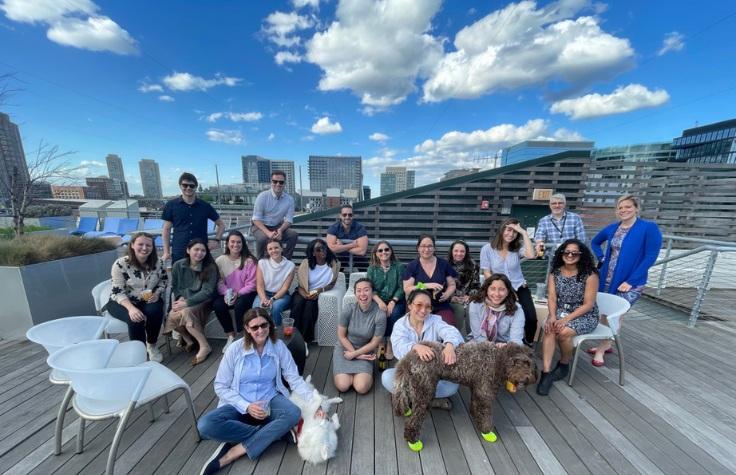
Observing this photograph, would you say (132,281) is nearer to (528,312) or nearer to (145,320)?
(145,320)

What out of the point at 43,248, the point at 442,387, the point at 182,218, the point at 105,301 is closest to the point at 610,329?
the point at 442,387

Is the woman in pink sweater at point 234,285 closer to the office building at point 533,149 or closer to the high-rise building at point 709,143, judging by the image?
the office building at point 533,149

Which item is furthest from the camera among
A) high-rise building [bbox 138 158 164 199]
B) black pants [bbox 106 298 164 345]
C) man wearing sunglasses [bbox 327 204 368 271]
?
high-rise building [bbox 138 158 164 199]

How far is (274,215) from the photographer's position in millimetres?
3598

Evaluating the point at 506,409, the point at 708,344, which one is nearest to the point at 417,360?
the point at 506,409

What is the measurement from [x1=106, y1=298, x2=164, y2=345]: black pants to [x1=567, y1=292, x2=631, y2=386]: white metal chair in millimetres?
3973

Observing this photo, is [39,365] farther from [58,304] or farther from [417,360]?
[417,360]

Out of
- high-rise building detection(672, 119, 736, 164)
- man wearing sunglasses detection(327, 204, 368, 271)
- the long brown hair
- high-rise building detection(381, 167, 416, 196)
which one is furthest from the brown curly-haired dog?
high-rise building detection(381, 167, 416, 196)

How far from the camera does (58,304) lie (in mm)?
3133

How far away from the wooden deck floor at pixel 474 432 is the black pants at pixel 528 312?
20.1 inches

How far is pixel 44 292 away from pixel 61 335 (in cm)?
200

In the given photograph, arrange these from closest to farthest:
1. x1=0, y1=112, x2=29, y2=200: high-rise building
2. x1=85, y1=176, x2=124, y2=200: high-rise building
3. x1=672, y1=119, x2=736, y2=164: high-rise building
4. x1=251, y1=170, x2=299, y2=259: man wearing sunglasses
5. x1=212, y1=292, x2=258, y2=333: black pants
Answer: x1=212, y1=292, x2=258, y2=333: black pants → x1=251, y1=170, x2=299, y2=259: man wearing sunglasses → x1=0, y1=112, x2=29, y2=200: high-rise building → x1=85, y1=176, x2=124, y2=200: high-rise building → x1=672, y1=119, x2=736, y2=164: high-rise building

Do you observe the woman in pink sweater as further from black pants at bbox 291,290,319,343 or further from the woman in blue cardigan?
the woman in blue cardigan

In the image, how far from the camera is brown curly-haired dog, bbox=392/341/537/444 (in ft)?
5.59
